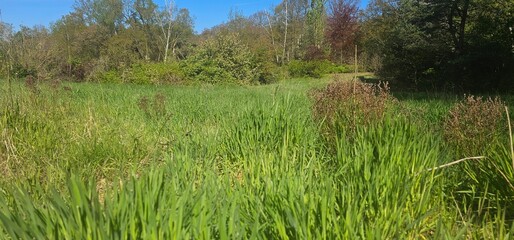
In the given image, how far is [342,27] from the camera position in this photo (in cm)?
3216

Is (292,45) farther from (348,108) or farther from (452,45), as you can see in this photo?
(348,108)

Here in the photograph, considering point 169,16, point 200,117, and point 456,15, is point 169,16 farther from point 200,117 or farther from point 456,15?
point 200,117

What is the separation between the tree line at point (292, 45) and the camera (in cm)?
1303

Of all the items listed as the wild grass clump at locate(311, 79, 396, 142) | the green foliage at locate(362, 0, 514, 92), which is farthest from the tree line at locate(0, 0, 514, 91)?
the wild grass clump at locate(311, 79, 396, 142)

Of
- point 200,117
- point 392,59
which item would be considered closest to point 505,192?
point 200,117

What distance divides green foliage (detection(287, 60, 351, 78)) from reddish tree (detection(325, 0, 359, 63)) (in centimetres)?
309

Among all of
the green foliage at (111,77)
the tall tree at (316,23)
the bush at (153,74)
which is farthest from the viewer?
the tall tree at (316,23)

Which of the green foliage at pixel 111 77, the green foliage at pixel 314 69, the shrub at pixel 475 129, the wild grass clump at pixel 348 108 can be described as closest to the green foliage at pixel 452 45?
the green foliage at pixel 314 69

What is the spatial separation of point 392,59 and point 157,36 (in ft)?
91.7

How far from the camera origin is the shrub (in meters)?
2.82

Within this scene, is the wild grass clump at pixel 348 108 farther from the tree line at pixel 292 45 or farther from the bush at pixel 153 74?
the bush at pixel 153 74

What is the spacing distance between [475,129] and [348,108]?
3.54 feet

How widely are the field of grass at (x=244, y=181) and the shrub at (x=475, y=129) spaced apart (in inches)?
4.4

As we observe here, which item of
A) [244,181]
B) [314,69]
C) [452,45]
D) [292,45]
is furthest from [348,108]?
[292,45]
